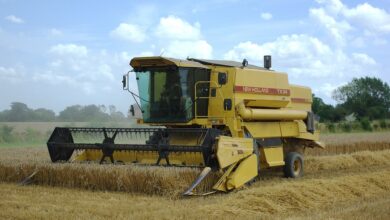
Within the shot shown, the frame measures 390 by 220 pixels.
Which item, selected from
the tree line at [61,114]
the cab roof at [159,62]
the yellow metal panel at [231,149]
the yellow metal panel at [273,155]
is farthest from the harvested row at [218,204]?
the tree line at [61,114]

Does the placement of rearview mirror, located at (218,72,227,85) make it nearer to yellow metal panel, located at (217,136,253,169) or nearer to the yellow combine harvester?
the yellow combine harvester

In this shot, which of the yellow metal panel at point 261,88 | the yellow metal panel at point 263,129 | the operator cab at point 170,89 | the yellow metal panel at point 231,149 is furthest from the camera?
the yellow metal panel at point 263,129

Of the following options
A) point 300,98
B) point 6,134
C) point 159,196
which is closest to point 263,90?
point 300,98

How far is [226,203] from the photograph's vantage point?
7.39m

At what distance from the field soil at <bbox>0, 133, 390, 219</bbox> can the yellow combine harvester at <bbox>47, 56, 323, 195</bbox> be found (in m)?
0.54

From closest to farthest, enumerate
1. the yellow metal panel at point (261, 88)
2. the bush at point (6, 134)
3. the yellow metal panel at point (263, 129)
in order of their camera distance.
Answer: the yellow metal panel at point (261, 88), the yellow metal panel at point (263, 129), the bush at point (6, 134)

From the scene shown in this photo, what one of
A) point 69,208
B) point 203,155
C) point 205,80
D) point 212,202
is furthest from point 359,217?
point 205,80

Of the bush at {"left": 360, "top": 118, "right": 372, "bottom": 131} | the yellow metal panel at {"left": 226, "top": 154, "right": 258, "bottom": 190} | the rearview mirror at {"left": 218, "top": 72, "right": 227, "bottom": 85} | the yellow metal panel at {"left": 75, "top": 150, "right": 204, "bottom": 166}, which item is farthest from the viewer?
the bush at {"left": 360, "top": 118, "right": 372, "bottom": 131}

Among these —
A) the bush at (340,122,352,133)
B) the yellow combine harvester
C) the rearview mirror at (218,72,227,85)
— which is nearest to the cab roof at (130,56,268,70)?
the yellow combine harvester

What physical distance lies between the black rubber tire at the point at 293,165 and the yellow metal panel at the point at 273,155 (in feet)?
0.78

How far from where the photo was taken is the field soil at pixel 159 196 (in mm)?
6926

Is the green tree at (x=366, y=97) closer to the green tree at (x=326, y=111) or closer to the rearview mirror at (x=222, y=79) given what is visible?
the green tree at (x=326, y=111)

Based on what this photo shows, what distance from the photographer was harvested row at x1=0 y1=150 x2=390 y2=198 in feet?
27.8

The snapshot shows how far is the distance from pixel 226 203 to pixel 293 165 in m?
4.49
